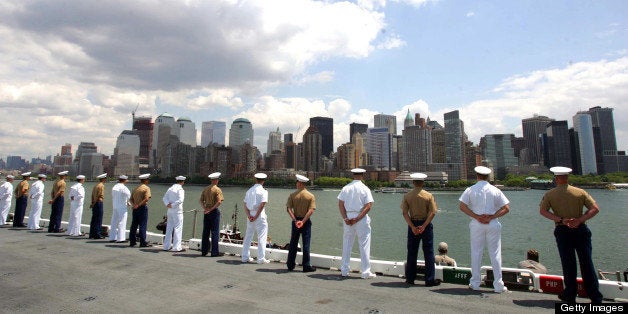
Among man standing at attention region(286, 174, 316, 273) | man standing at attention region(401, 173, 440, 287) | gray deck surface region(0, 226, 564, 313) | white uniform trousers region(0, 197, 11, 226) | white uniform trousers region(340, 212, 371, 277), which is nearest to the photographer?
gray deck surface region(0, 226, 564, 313)

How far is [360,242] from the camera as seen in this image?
8.09m

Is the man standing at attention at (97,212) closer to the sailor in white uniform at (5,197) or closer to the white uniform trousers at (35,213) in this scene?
the white uniform trousers at (35,213)

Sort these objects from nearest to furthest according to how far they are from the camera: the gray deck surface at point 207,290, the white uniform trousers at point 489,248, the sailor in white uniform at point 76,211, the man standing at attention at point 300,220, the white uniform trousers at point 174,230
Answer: the gray deck surface at point 207,290 < the white uniform trousers at point 489,248 < the man standing at attention at point 300,220 < the white uniform trousers at point 174,230 < the sailor in white uniform at point 76,211

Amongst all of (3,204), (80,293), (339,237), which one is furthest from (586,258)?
(339,237)

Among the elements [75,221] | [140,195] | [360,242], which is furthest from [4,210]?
[360,242]

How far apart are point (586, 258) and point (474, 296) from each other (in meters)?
1.84

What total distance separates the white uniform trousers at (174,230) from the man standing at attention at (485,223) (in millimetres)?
7713

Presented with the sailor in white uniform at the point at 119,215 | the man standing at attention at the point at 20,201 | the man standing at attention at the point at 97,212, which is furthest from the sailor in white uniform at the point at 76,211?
the man standing at attention at the point at 20,201

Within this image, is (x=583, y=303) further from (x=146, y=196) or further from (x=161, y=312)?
(x=146, y=196)

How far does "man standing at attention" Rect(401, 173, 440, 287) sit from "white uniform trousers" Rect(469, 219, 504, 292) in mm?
718

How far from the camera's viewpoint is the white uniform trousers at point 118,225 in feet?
39.5

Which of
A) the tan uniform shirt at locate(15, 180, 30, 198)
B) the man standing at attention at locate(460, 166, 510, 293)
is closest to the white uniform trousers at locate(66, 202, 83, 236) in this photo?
the tan uniform shirt at locate(15, 180, 30, 198)

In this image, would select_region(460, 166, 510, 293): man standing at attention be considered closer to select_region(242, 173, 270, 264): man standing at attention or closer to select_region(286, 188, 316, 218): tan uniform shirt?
select_region(286, 188, 316, 218): tan uniform shirt

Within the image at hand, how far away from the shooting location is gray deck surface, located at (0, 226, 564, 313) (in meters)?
5.70
